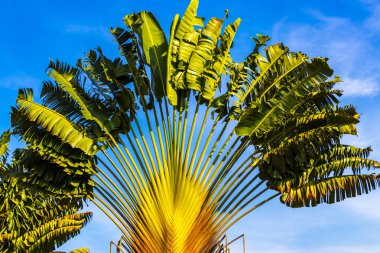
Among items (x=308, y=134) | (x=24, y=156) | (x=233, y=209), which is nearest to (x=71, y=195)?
(x=24, y=156)

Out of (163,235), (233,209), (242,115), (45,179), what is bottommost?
(163,235)

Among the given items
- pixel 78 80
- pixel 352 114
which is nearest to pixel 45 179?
pixel 78 80

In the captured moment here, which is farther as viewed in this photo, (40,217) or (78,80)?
(40,217)

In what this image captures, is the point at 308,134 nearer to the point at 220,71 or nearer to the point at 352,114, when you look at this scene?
the point at 352,114

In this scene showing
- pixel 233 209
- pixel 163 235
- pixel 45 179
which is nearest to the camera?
pixel 163 235

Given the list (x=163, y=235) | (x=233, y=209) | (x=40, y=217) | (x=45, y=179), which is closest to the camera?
(x=163, y=235)

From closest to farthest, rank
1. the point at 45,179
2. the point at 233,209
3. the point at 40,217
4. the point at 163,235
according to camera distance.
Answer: the point at 163,235
the point at 233,209
the point at 45,179
the point at 40,217

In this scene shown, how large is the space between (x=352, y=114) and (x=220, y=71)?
300 centimetres

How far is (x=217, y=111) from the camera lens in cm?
1124

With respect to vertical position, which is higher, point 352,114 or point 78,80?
point 78,80

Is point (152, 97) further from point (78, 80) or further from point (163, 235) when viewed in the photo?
point (163, 235)

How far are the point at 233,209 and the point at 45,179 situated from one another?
4235 mm

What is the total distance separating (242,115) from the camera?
34.1 ft

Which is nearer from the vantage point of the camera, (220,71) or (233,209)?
(233,209)
